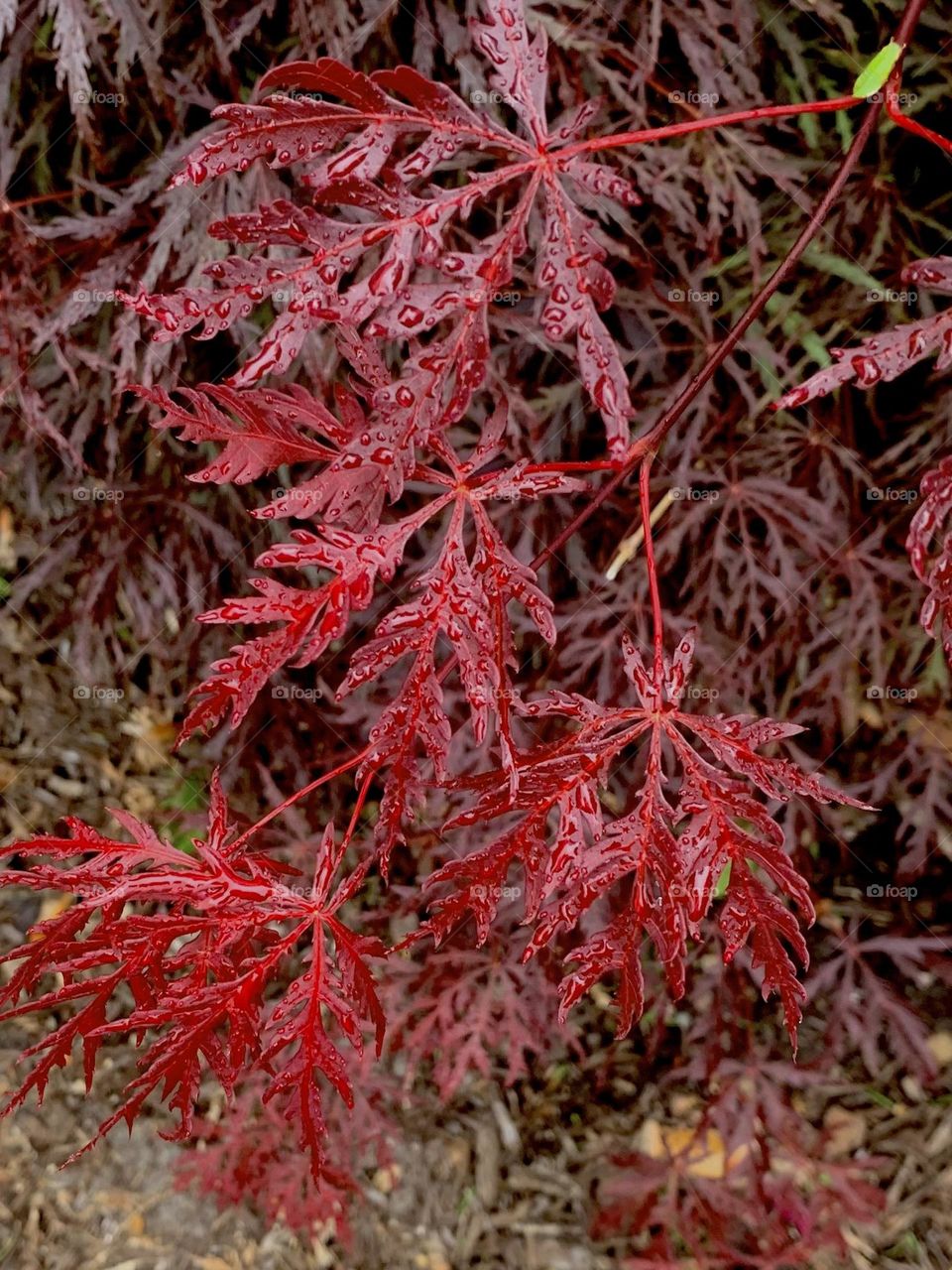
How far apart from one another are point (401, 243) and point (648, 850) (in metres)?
0.49

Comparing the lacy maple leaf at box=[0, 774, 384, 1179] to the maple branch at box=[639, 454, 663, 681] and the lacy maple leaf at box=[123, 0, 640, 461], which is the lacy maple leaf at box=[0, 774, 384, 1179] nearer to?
the maple branch at box=[639, 454, 663, 681]

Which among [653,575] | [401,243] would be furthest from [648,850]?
[401,243]

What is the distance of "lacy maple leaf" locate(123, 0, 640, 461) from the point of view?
2.16 feet

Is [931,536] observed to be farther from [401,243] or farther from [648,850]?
[401,243]

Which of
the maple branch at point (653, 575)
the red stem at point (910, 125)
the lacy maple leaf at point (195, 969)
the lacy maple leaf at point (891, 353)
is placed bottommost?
the lacy maple leaf at point (195, 969)

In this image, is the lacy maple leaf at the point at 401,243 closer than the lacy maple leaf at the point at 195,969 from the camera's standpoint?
Yes

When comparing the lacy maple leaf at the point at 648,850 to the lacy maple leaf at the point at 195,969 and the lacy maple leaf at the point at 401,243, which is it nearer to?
the lacy maple leaf at the point at 195,969

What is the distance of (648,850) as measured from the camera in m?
0.79

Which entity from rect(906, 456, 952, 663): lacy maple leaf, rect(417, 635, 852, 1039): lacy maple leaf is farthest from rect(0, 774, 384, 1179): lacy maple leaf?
rect(906, 456, 952, 663): lacy maple leaf

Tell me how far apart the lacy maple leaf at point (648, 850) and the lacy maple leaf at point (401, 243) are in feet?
0.86

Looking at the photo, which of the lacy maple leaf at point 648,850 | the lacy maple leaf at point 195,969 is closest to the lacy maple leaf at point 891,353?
the lacy maple leaf at point 648,850

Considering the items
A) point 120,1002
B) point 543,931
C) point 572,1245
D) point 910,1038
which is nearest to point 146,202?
point 543,931

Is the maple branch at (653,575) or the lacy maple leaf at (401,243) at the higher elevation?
the lacy maple leaf at (401,243)

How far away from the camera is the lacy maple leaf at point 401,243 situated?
659 mm
